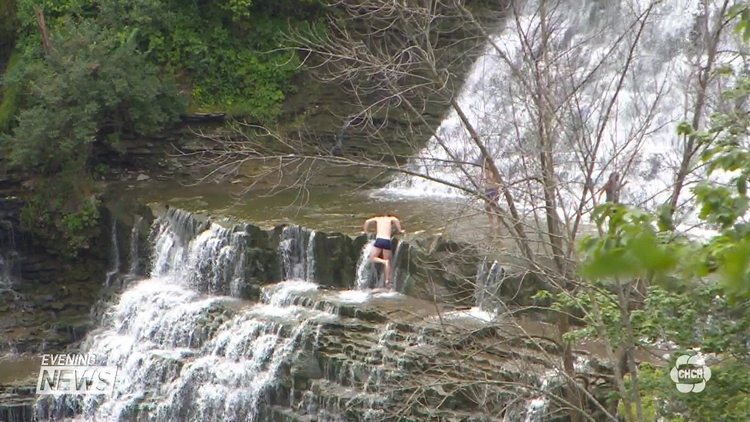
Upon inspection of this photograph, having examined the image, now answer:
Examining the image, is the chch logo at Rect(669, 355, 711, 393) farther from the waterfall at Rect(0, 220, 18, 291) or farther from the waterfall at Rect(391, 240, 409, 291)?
the waterfall at Rect(0, 220, 18, 291)

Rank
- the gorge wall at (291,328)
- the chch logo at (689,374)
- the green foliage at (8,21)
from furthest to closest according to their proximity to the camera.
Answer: the green foliage at (8,21), the gorge wall at (291,328), the chch logo at (689,374)

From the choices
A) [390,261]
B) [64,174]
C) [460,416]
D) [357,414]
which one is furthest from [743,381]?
[64,174]

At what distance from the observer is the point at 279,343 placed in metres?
11.4

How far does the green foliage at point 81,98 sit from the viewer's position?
597 inches

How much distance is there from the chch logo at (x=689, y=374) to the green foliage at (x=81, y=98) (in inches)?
439

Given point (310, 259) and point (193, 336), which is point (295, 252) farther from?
point (193, 336)

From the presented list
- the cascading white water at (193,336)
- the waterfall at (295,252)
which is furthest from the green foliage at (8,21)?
the waterfall at (295,252)

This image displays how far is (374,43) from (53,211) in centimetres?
622

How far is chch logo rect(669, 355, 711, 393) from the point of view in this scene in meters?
6.36

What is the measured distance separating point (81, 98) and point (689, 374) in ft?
38.1

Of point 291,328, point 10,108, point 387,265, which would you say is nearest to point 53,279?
point 10,108

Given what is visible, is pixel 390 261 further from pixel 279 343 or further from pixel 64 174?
pixel 64 174

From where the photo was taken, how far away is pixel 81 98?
1541cm

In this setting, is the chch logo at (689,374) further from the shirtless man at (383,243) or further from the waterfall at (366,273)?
the waterfall at (366,273)
